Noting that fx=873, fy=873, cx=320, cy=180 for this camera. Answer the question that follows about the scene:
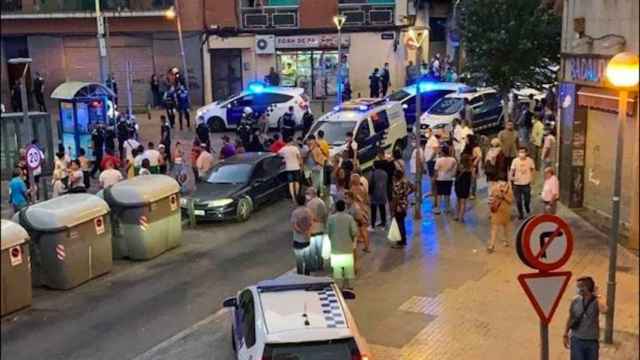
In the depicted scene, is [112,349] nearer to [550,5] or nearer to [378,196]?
[378,196]

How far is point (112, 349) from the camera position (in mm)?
11391

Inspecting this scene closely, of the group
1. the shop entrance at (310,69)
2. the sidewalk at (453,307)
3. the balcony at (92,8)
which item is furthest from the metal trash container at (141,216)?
the shop entrance at (310,69)

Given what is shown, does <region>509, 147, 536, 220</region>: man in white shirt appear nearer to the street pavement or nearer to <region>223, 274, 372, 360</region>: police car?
the street pavement

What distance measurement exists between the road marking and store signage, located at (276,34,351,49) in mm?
28585

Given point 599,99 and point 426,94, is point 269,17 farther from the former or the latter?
point 599,99

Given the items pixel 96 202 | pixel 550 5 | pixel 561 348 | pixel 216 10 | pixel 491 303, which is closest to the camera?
pixel 561 348

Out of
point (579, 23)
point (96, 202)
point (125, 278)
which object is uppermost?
point (579, 23)

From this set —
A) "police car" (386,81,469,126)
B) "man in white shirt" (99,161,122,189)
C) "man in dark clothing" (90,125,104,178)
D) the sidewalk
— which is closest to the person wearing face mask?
the sidewalk

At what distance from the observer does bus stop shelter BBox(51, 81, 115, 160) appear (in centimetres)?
2450

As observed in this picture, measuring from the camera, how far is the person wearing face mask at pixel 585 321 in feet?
29.2

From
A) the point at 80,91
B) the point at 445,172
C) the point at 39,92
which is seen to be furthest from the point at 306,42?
the point at 445,172

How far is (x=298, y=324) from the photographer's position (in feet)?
27.6

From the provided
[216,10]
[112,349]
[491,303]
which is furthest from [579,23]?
[216,10]

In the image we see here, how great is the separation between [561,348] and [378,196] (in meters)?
6.55
